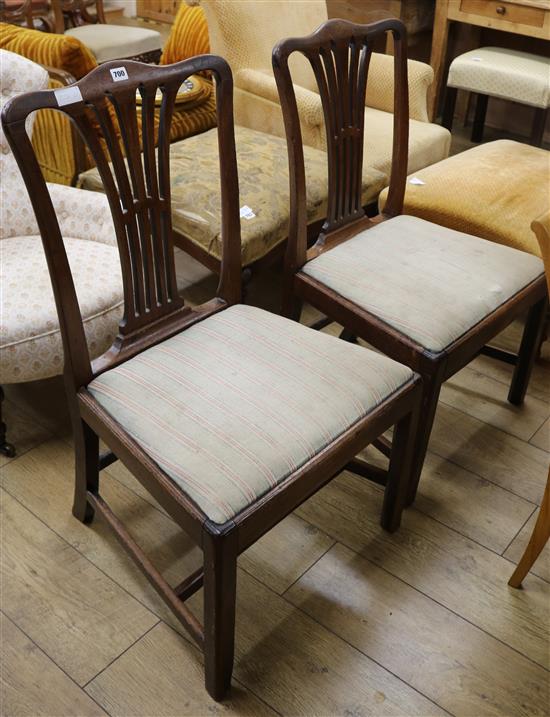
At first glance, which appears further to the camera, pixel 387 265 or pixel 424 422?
pixel 387 265

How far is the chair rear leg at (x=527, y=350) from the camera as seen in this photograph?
1.78 meters

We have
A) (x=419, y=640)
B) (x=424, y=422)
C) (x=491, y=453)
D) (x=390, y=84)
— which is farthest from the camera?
(x=390, y=84)

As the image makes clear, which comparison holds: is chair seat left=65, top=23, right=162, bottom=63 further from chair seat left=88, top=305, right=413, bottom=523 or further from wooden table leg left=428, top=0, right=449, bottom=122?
chair seat left=88, top=305, right=413, bottom=523

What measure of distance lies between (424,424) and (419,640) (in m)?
0.42

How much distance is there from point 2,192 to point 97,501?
34.4 inches

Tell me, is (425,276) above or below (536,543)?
above

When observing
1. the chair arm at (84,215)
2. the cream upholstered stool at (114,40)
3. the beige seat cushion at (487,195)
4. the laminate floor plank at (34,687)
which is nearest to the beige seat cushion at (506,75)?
the beige seat cushion at (487,195)

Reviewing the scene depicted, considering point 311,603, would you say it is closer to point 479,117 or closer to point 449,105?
point 449,105

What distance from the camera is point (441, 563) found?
1.52m

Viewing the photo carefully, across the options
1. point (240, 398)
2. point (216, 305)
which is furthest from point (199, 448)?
point (216, 305)

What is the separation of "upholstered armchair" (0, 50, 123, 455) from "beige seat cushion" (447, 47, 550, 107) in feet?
6.82

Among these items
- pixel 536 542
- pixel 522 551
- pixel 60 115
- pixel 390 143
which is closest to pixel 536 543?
pixel 536 542

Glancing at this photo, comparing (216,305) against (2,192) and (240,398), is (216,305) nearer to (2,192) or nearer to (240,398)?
(240,398)

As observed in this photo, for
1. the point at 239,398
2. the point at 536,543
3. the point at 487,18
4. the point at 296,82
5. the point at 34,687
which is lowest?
the point at 34,687
